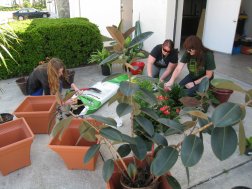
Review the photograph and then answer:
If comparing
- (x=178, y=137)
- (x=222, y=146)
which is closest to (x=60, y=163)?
(x=178, y=137)

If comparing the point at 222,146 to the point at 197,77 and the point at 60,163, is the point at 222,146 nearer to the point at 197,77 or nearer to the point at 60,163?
the point at 60,163

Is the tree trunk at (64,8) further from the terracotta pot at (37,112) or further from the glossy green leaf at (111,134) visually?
the glossy green leaf at (111,134)

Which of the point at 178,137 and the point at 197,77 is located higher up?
the point at 197,77

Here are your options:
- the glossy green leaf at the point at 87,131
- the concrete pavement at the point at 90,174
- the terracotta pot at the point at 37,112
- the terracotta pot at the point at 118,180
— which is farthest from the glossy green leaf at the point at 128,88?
the terracotta pot at the point at 37,112

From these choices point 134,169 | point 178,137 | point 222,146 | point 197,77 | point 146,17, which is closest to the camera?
point 222,146

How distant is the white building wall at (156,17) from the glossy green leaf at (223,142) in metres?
5.33

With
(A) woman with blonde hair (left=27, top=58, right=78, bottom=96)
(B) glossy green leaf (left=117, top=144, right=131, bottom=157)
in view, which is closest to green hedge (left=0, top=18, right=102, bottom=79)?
(A) woman with blonde hair (left=27, top=58, right=78, bottom=96)

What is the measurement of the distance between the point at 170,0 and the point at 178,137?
163 inches

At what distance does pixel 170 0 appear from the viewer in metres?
5.82

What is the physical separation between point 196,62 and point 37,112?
2405 mm

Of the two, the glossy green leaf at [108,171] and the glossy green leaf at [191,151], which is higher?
the glossy green leaf at [191,151]

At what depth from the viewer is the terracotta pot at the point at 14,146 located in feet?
7.35

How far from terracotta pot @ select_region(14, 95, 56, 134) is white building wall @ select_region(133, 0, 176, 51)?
13.1ft

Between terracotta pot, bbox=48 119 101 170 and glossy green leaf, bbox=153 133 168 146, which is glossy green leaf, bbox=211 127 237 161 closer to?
glossy green leaf, bbox=153 133 168 146
